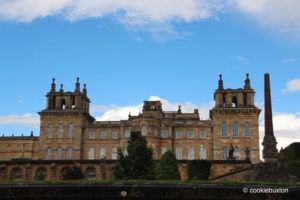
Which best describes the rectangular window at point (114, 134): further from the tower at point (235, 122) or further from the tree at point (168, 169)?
the tree at point (168, 169)

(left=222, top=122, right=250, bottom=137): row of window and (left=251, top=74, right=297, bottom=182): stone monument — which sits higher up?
(left=222, top=122, right=250, bottom=137): row of window

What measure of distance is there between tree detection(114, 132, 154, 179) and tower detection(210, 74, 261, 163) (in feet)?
112

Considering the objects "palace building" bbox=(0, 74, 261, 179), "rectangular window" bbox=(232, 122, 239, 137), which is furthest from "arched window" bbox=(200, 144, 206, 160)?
"rectangular window" bbox=(232, 122, 239, 137)

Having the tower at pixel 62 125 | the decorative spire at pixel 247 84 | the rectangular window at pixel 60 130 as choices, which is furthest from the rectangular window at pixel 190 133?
the rectangular window at pixel 60 130

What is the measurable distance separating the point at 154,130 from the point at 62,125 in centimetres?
1429

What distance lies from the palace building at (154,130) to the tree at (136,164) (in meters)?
31.9

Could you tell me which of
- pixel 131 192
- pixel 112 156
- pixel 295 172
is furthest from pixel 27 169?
pixel 131 192

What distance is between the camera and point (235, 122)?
65.4 m

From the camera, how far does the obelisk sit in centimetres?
2973

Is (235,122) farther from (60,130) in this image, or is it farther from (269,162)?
(269,162)

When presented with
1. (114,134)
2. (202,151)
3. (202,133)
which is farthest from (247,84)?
(114,134)

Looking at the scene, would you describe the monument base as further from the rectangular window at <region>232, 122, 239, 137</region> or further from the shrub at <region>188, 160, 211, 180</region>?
the rectangular window at <region>232, 122, 239, 137</region>

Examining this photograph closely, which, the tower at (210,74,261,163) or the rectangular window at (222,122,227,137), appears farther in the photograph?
the rectangular window at (222,122,227,137)

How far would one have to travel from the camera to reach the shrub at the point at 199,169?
145 ft
